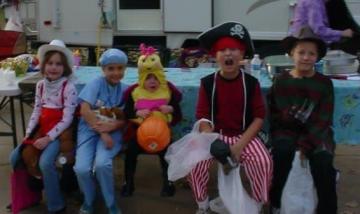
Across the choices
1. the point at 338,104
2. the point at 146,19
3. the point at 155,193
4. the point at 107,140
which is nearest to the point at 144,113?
the point at 107,140

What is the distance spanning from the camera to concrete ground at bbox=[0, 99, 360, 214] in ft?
14.2

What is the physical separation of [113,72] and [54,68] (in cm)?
44

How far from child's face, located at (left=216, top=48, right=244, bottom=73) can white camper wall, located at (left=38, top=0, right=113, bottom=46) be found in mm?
5125

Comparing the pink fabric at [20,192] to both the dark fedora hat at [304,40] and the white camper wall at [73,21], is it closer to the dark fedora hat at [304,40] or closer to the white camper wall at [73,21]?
the dark fedora hat at [304,40]

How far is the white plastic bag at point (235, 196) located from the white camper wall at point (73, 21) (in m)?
5.43

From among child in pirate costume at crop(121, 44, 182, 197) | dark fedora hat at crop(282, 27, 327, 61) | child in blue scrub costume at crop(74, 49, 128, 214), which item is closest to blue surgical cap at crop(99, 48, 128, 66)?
child in blue scrub costume at crop(74, 49, 128, 214)

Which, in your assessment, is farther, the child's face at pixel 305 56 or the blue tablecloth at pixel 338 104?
the blue tablecloth at pixel 338 104

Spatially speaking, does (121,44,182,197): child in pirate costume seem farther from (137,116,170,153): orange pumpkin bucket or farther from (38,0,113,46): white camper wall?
(38,0,113,46): white camper wall

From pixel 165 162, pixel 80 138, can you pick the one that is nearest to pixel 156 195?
pixel 165 162

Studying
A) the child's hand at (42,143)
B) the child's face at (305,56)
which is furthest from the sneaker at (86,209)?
the child's face at (305,56)

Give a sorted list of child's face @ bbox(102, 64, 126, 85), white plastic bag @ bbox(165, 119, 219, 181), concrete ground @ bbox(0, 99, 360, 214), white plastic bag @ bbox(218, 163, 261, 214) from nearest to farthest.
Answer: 1. white plastic bag @ bbox(218, 163, 261, 214)
2. white plastic bag @ bbox(165, 119, 219, 181)
3. child's face @ bbox(102, 64, 126, 85)
4. concrete ground @ bbox(0, 99, 360, 214)

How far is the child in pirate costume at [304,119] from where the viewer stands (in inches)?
147

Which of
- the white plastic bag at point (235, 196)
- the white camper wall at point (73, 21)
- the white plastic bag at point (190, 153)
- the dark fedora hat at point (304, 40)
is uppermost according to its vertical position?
the white camper wall at point (73, 21)

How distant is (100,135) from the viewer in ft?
13.7
